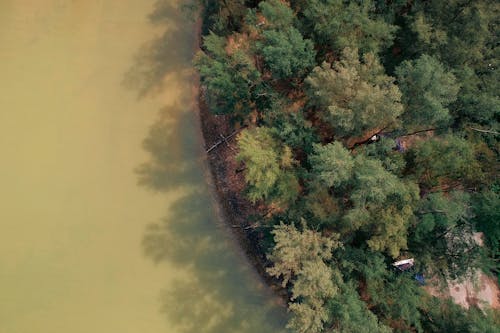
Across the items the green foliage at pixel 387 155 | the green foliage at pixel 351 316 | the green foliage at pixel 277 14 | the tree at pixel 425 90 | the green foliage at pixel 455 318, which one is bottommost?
the green foliage at pixel 455 318

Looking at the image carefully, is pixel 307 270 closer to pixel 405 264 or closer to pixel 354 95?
pixel 405 264

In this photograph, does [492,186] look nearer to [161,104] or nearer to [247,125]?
[247,125]

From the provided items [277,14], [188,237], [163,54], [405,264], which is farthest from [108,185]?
[405,264]

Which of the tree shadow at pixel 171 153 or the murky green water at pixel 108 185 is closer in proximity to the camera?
the murky green water at pixel 108 185

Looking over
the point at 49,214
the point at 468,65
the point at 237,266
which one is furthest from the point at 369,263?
the point at 49,214

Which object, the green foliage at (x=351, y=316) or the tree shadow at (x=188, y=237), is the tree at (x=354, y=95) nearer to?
the green foliage at (x=351, y=316)

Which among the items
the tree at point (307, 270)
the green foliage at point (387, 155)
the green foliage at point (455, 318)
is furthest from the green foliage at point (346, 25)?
the green foliage at point (455, 318)

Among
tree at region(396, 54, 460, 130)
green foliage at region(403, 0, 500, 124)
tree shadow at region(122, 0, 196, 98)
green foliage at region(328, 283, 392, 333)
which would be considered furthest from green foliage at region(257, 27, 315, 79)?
green foliage at region(328, 283, 392, 333)

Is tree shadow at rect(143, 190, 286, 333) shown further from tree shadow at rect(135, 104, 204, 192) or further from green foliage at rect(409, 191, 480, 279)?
green foliage at rect(409, 191, 480, 279)
